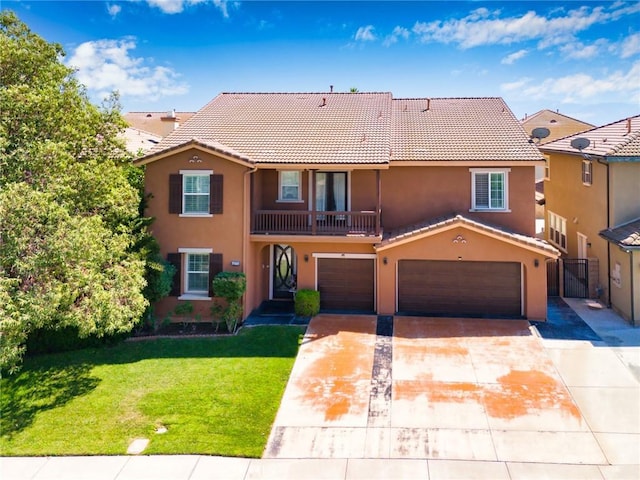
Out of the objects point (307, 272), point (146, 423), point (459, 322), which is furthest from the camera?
point (307, 272)

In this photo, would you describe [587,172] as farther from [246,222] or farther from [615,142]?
[246,222]

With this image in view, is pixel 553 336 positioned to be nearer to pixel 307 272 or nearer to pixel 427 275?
pixel 427 275

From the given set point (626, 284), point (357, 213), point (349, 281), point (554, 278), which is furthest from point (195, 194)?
point (626, 284)

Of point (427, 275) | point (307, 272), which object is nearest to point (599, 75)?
point (427, 275)

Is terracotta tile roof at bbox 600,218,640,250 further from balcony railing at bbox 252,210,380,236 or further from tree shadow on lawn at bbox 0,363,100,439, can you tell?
tree shadow on lawn at bbox 0,363,100,439

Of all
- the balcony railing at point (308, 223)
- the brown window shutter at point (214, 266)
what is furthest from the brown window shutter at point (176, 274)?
the balcony railing at point (308, 223)
